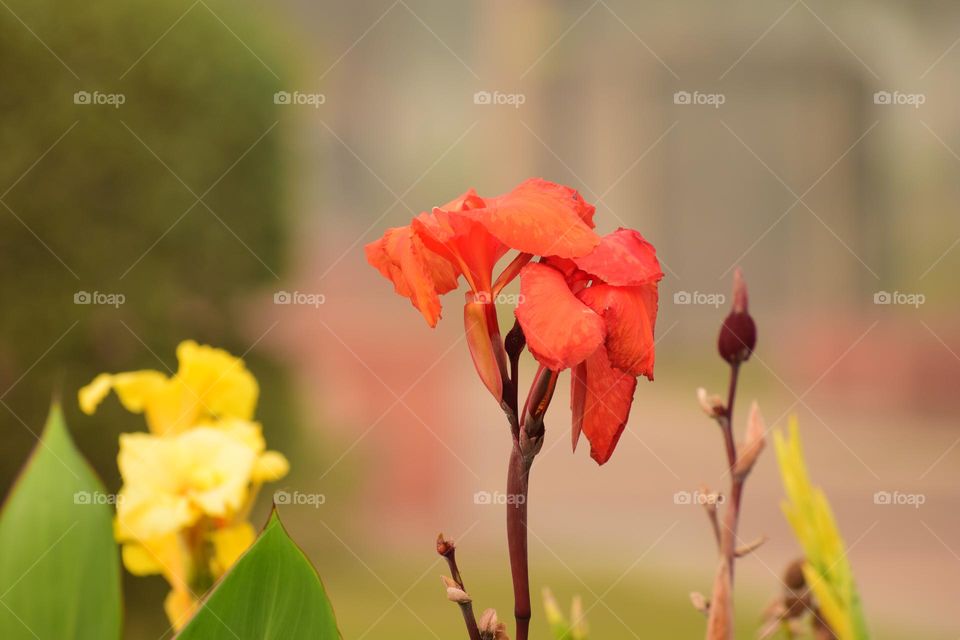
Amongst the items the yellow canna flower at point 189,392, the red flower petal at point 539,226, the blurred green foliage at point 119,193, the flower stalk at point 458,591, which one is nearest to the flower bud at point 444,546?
the flower stalk at point 458,591

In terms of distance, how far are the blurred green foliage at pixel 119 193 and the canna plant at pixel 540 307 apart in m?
1.50

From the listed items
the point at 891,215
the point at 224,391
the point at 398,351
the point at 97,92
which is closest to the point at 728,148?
the point at 891,215

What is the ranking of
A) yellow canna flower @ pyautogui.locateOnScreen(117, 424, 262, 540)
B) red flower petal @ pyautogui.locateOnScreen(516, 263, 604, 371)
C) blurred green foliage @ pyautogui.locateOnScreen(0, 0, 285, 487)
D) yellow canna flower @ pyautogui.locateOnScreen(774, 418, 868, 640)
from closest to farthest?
1. red flower petal @ pyautogui.locateOnScreen(516, 263, 604, 371)
2. yellow canna flower @ pyautogui.locateOnScreen(774, 418, 868, 640)
3. yellow canna flower @ pyautogui.locateOnScreen(117, 424, 262, 540)
4. blurred green foliage @ pyautogui.locateOnScreen(0, 0, 285, 487)

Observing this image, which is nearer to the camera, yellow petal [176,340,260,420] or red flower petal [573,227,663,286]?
red flower petal [573,227,663,286]

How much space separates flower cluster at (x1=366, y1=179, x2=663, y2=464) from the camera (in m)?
0.30

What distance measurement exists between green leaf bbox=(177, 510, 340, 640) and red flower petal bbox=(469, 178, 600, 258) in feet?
0.47

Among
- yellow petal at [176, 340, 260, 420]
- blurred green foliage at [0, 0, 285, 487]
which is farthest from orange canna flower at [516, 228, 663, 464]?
blurred green foliage at [0, 0, 285, 487]

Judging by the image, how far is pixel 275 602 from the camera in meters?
0.36

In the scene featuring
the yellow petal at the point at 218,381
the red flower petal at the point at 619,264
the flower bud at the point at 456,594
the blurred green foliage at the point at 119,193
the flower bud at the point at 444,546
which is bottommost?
the flower bud at the point at 456,594

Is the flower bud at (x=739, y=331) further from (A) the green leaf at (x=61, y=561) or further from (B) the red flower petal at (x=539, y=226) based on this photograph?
(A) the green leaf at (x=61, y=561)

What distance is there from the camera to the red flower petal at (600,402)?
1.04 ft

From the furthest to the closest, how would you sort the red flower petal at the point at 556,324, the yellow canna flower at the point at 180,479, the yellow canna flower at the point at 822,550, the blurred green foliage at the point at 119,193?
1. the blurred green foliage at the point at 119,193
2. the yellow canna flower at the point at 180,479
3. the yellow canna flower at the point at 822,550
4. the red flower petal at the point at 556,324

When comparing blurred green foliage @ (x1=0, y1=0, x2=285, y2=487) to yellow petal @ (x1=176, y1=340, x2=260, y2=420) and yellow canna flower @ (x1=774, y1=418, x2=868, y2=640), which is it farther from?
yellow canna flower @ (x1=774, y1=418, x2=868, y2=640)

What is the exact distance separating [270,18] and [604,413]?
1.85 metres
